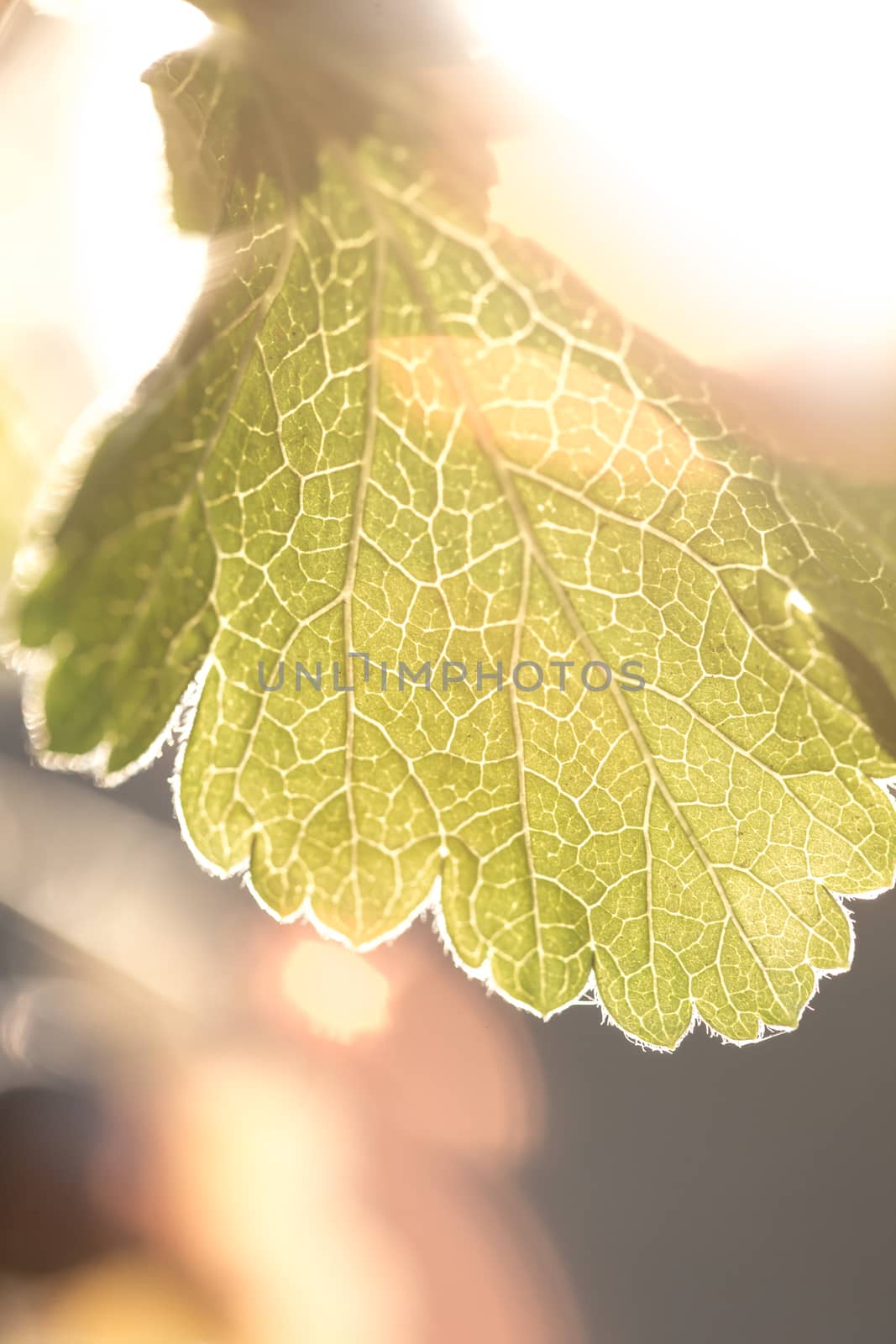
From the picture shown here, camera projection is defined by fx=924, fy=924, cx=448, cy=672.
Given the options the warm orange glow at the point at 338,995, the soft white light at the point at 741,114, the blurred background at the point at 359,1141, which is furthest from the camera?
the warm orange glow at the point at 338,995

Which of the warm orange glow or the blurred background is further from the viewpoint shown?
the warm orange glow

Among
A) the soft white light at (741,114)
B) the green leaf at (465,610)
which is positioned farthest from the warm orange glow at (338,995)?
the soft white light at (741,114)

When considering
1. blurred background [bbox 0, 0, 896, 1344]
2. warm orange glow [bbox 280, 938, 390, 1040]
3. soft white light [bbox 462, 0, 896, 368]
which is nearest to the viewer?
soft white light [bbox 462, 0, 896, 368]

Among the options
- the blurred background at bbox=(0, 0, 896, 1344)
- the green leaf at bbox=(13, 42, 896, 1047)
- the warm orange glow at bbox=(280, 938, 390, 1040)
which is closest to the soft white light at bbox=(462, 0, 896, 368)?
the green leaf at bbox=(13, 42, 896, 1047)

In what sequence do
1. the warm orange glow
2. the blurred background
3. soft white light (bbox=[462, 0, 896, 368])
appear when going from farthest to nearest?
the warm orange glow → the blurred background → soft white light (bbox=[462, 0, 896, 368])

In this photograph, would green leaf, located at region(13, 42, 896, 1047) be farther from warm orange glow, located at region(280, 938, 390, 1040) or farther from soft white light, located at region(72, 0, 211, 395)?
warm orange glow, located at region(280, 938, 390, 1040)

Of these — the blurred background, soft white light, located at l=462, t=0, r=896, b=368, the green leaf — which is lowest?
the blurred background

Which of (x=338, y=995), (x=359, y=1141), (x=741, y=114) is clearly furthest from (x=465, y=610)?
(x=359, y=1141)

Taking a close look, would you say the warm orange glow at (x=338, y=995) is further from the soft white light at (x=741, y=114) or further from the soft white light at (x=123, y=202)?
the soft white light at (x=741, y=114)
